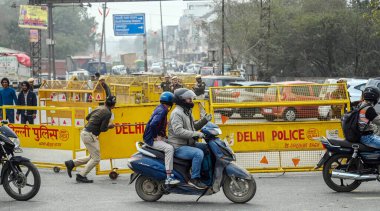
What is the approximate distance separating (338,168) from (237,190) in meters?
1.77

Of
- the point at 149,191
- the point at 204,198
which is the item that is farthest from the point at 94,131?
the point at 204,198

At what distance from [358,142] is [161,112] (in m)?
2.96

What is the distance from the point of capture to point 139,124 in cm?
1417

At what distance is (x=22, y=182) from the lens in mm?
11086

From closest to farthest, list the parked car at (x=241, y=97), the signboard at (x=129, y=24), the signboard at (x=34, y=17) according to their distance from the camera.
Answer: the parked car at (x=241, y=97)
the signboard at (x=34, y=17)
the signboard at (x=129, y=24)

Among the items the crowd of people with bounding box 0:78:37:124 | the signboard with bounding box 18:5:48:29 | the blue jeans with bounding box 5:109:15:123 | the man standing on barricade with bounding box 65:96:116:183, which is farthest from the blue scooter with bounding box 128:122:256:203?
the signboard with bounding box 18:5:48:29

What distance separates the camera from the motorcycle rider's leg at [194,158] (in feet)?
34.5

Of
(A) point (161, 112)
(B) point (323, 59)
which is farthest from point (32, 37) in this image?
(A) point (161, 112)

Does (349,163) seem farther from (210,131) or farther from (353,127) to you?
(210,131)

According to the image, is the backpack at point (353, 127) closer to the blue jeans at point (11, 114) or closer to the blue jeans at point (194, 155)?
the blue jeans at point (194, 155)

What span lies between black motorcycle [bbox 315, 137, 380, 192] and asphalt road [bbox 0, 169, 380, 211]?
0.73 feet

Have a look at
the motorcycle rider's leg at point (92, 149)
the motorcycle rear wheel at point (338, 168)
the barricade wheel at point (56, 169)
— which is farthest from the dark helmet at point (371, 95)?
the barricade wheel at point (56, 169)

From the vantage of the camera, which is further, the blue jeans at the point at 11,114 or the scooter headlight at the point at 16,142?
the blue jeans at the point at 11,114

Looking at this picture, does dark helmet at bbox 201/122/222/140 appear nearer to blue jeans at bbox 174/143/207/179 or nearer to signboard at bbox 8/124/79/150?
blue jeans at bbox 174/143/207/179
